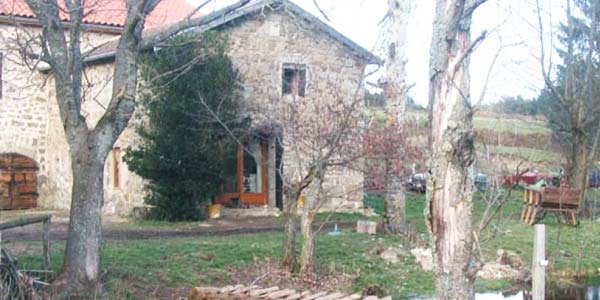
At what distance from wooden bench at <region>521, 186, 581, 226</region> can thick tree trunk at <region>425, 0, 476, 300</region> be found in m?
13.1

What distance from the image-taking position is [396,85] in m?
16.4

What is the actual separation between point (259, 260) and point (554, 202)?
943 cm

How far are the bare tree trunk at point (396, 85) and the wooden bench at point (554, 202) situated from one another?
4.45 metres

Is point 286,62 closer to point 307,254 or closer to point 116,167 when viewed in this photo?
point 116,167

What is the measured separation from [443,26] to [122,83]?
483cm

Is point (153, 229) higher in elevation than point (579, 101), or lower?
lower

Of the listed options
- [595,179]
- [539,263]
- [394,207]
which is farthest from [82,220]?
[595,179]

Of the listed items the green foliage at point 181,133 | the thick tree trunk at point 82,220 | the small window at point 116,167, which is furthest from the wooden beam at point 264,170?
the thick tree trunk at point 82,220

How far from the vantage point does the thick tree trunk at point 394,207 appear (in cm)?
1638

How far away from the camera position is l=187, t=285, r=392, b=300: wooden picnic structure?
919cm

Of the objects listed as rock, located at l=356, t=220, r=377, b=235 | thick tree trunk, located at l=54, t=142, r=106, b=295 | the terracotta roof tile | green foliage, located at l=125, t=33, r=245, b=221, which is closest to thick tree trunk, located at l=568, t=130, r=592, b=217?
rock, located at l=356, t=220, r=377, b=235

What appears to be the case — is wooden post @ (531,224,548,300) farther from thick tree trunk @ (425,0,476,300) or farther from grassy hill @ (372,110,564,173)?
thick tree trunk @ (425,0,476,300)

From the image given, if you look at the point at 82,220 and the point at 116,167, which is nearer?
the point at 82,220

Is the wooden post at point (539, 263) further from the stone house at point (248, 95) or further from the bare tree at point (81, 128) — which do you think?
the stone house at point (248, 95)
